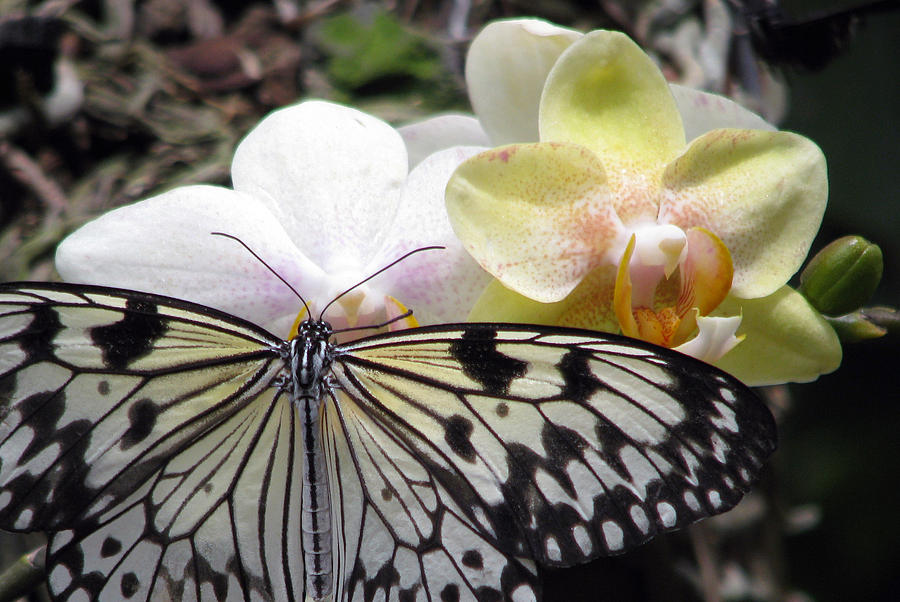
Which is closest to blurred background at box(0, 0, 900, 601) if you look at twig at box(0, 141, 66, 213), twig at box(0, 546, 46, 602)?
twig at box(0, 141, 66, 213)

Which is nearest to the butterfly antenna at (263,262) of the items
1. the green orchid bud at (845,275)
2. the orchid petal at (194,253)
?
the orchid petal at (194,253)

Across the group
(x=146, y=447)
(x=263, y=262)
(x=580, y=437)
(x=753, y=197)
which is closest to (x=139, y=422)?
(x=146, y=447)

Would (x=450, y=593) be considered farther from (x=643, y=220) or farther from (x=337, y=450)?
(x=643, y=220)

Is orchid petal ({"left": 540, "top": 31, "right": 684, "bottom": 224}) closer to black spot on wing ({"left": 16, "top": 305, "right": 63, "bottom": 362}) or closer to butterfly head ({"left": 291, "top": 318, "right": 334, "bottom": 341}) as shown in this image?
butterfly head ({"left": 291, "top": 318, "right": 334, "bottom": 341})

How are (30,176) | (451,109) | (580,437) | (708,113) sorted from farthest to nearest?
(451,109) → (30,176) → (708,113) → (580,437)

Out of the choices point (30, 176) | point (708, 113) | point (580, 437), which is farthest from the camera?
point (30, 176)

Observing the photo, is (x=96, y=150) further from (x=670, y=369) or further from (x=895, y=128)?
(x=895, y=128)

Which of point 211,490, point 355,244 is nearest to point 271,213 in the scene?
point 355,244
